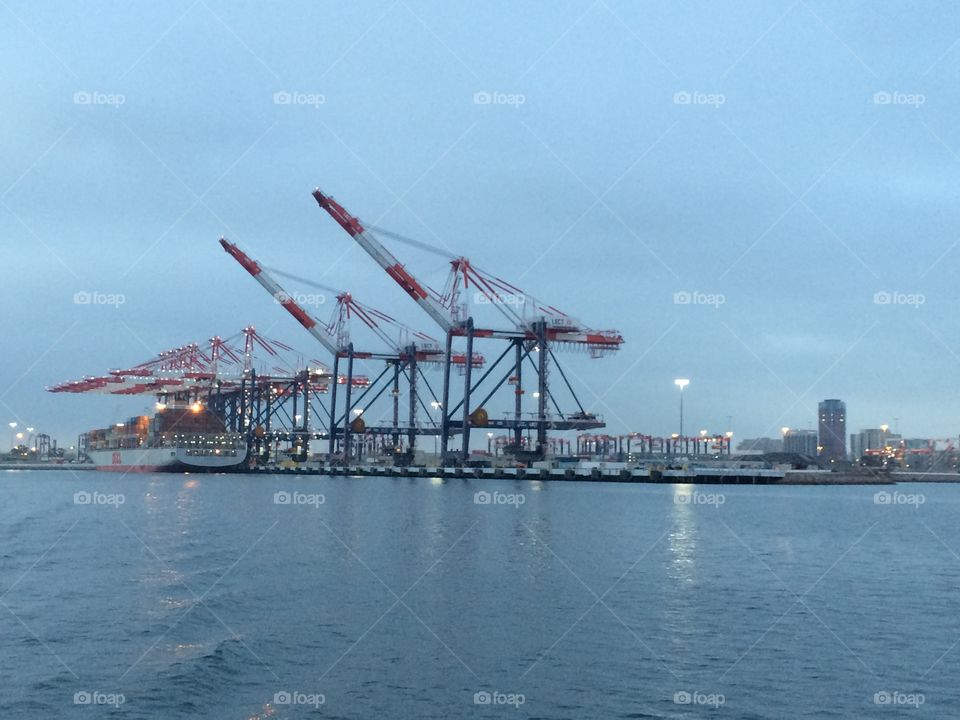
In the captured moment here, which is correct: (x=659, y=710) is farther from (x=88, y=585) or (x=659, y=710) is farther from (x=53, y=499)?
(x=53, y=499)

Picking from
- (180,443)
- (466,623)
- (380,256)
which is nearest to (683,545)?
(466,623)

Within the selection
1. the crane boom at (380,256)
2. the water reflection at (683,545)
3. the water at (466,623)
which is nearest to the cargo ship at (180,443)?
the crane boom at (380,256)

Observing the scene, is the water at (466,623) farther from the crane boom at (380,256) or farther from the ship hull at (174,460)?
the ship hull at (174,460)

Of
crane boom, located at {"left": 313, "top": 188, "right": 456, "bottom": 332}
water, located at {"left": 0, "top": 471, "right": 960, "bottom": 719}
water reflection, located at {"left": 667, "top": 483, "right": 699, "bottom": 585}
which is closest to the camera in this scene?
water, located at {"left": 0, "top": 471, "right": 960, "bottom": 719}

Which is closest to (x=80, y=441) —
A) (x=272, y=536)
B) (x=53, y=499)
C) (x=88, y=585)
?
(x=53, y=499)

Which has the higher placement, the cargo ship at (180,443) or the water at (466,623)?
the cargo ship at (180,443)

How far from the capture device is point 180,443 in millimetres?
135125

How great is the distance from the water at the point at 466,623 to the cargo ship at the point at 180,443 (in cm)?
9256

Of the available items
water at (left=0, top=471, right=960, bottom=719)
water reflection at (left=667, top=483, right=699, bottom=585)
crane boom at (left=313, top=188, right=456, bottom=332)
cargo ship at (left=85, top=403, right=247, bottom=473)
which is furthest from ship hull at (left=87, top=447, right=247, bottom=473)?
water at (left=0, top=471, right=960, bottom=719)

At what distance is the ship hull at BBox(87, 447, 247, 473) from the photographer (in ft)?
443

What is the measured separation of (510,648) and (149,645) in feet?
22.2

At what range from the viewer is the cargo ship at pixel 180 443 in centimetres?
13575

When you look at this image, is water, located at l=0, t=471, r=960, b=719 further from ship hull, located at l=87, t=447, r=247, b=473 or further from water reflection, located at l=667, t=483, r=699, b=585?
ship hull, located at l=87, t=447, r=247, b=473

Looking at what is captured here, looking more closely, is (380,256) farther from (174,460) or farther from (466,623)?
(466,623)
